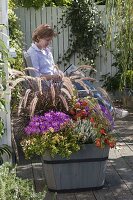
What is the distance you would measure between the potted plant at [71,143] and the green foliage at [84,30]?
4786 mm

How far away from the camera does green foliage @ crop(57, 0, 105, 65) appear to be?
9164 mm

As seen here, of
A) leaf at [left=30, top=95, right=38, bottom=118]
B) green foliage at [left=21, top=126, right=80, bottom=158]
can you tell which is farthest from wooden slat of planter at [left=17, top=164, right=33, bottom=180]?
leaf at [left=30, top=95, right=38, bottom=118]

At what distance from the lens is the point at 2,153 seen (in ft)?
15.1

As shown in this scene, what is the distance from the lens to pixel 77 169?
430cm

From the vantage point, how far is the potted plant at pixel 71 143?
4176 millimetres

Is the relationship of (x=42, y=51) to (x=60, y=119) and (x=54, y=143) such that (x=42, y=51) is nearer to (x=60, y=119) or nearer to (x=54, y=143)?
(x=60, y=119)

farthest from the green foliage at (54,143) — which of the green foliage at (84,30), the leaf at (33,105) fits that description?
the green foliage at (84,30)

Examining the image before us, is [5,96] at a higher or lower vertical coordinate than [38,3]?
lower

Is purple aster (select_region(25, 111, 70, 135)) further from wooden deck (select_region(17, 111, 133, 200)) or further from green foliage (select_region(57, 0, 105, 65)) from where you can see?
green foliage (select_region(57, 0, 105, 65))

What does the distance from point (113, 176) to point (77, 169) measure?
23.8 inches

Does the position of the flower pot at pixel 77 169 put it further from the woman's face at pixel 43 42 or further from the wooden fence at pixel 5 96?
the woman's face at pixel 43 42

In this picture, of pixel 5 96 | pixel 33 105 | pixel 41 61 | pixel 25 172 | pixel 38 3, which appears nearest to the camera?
pixel 33 105

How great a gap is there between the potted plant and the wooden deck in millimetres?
110

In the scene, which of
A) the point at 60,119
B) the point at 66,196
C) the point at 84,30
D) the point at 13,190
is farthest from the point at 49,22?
the point at 13,190
